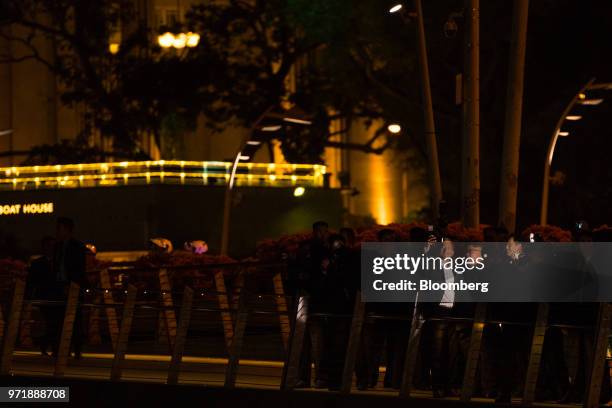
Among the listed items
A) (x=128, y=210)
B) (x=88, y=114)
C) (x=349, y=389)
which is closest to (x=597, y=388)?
(x=349, y=389)

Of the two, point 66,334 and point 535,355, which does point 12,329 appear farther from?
point 535,355

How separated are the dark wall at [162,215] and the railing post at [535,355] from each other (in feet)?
111

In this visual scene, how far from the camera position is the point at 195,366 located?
1758 cm

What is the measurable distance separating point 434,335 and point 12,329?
588cm

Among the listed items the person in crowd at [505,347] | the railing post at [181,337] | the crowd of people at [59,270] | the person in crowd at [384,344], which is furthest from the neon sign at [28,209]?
the person in crowd at [505,347]

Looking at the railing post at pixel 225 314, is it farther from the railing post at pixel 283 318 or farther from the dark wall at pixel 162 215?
the dark wall at pixel 162 215

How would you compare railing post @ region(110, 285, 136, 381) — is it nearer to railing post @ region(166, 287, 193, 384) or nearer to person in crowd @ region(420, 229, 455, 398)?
railing post @ region(166, 287, 193, 384)

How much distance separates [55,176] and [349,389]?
117ft

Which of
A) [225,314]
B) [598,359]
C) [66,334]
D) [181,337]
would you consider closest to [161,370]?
[66,334]

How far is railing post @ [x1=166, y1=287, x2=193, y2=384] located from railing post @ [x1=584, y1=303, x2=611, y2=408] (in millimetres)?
4584


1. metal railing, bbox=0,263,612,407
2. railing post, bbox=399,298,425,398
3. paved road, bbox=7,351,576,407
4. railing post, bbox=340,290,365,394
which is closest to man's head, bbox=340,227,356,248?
metal railing, bbox=0,263,612,407

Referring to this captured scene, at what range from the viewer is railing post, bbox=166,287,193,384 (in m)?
16.4

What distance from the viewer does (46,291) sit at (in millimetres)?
20156

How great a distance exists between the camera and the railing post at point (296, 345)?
51.6 feet
